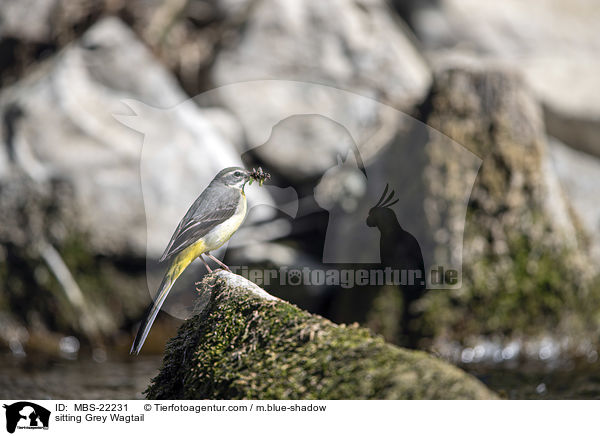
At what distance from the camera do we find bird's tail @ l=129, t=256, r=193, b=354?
1.80 metres

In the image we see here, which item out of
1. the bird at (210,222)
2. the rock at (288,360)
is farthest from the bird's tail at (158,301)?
the rock at (288,360)

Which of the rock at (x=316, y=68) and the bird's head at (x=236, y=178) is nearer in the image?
the bird's head at (x=236, y=178)

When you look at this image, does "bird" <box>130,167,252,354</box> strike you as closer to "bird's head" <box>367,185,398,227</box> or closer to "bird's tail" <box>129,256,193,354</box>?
"bird's tail" <box>129,256,193,354</box>

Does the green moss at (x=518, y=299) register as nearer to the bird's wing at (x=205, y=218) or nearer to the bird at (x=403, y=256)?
the bird at (x=403, y=256)

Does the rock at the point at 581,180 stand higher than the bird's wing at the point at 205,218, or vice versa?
the bird's wing at the point at 205,218

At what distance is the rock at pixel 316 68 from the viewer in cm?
537

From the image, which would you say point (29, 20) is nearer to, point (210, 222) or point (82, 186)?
point (82, 186)

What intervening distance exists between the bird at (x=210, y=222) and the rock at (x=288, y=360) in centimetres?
16

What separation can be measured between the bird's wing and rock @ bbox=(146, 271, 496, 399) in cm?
20
